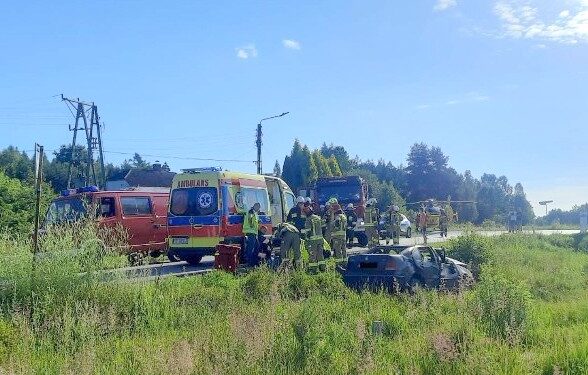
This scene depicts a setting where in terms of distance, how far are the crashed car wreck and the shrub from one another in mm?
1989

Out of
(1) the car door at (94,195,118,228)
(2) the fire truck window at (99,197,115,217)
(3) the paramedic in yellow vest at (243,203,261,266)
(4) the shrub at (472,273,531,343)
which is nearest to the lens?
(4) the shrub at (472,273,531,343)

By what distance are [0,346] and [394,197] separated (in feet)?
195

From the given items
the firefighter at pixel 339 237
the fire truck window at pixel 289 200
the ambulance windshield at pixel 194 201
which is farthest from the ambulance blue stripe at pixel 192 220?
the fire truck window at pixel 289 200

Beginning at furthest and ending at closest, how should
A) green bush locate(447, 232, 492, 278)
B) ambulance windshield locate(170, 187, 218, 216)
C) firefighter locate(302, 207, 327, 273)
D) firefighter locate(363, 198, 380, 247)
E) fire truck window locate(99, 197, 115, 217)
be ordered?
firefighter locate(363, 198, 380, 247) < green bush locate(447, 232, 492, 278) < fire truck window locate(99, 197, 115, 217) < ambulance windshield locate(170, 187, 218, 216) < firefighter locate(302, 207, 327, 273)

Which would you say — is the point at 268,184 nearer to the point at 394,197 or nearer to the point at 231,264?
the point at 231,264

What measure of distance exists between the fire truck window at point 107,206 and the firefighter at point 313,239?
5877 mm

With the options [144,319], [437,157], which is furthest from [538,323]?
[437,157]

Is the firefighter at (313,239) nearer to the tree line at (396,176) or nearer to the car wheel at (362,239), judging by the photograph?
the car wheel at (362,239)

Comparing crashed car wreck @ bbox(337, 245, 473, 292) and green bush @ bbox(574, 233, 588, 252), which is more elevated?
crashed car wreck @ bbox(337, 245, 473, 292)

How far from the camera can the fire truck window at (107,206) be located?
16.3 m

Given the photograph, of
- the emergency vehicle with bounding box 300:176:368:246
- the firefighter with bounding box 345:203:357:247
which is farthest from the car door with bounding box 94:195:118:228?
the emergency vehicle with bounding box 300:176:368:246

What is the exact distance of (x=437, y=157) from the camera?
314 ft

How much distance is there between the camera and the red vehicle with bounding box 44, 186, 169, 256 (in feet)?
Answer: 52.4

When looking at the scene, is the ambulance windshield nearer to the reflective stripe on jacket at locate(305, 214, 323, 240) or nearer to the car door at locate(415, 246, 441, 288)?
the reflective stripe on jacket at locate(305, 214, 323, 240)
